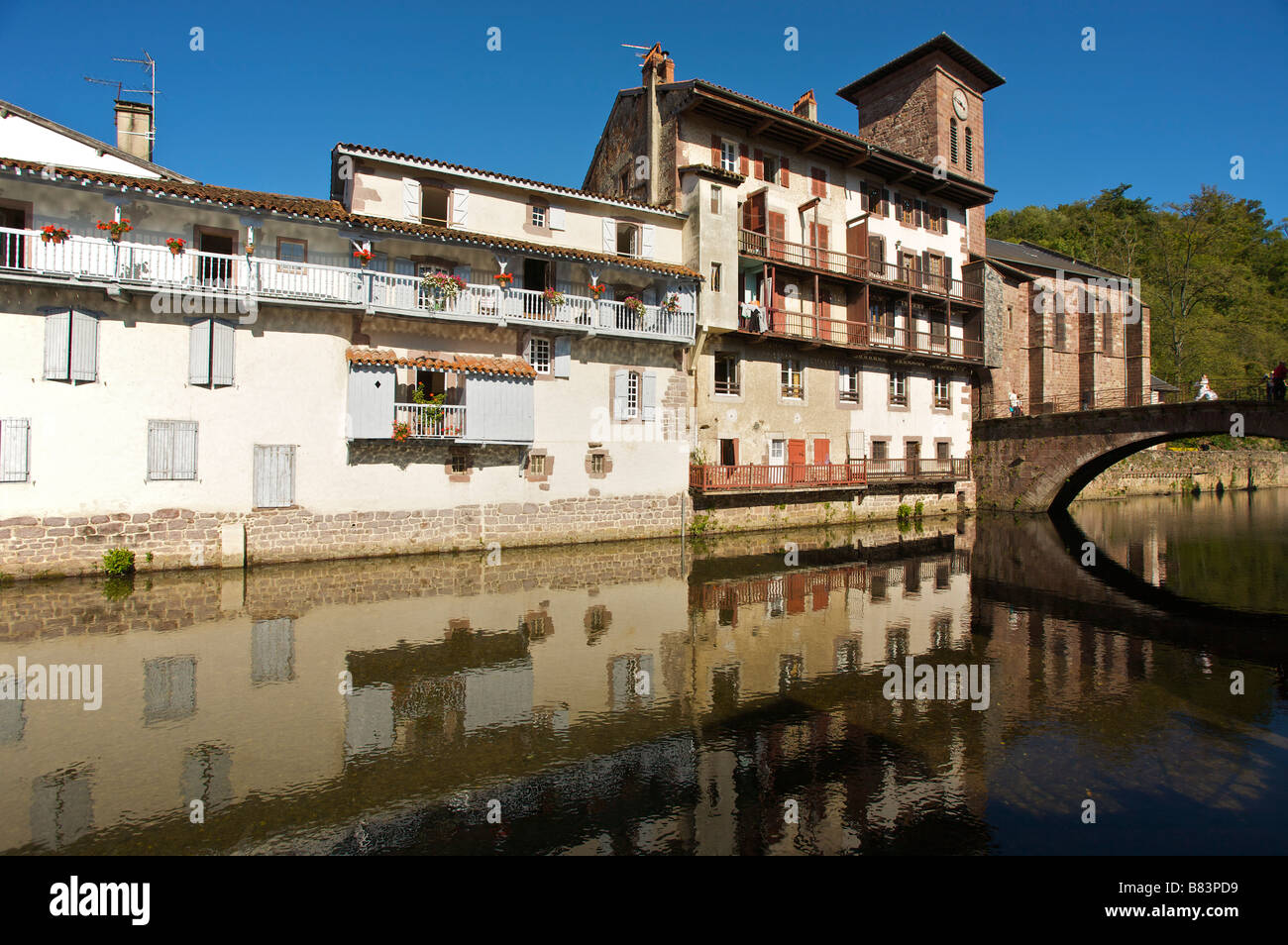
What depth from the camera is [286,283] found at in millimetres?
18672

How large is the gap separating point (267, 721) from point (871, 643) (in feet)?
31.3

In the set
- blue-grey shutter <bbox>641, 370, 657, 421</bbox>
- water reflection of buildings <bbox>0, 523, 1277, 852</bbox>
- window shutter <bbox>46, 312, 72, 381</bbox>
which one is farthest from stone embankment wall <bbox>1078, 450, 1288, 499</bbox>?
window shutter <bbox>46, 312, 72, 381</bbox>

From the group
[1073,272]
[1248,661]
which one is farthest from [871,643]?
[1073,272]

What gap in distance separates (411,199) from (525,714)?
60.0ft

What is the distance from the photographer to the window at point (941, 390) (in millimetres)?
34812

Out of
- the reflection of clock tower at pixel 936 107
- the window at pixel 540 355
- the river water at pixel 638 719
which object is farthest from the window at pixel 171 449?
the reflection of clock tower at pixel 936 107

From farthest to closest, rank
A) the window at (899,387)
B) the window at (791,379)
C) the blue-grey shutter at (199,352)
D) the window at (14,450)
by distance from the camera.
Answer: the window at (899,387) → the window at (791,379) → the blue-grey shutter at (199,352) → the window at (14,450)

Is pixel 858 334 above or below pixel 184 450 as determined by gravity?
above

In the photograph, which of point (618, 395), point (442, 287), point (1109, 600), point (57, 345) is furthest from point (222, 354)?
point (1109, 600)

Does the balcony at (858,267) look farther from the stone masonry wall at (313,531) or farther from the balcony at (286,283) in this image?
the stone masonry wall at (313,531)

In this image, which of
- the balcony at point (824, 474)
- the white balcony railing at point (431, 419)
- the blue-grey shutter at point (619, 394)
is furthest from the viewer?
the balcony at point (824, 474)

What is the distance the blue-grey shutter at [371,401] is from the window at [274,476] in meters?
1.77

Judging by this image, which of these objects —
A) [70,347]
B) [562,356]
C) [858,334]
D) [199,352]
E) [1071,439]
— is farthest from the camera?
[1071,439]

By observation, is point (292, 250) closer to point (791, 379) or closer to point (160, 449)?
point (160, 449)
